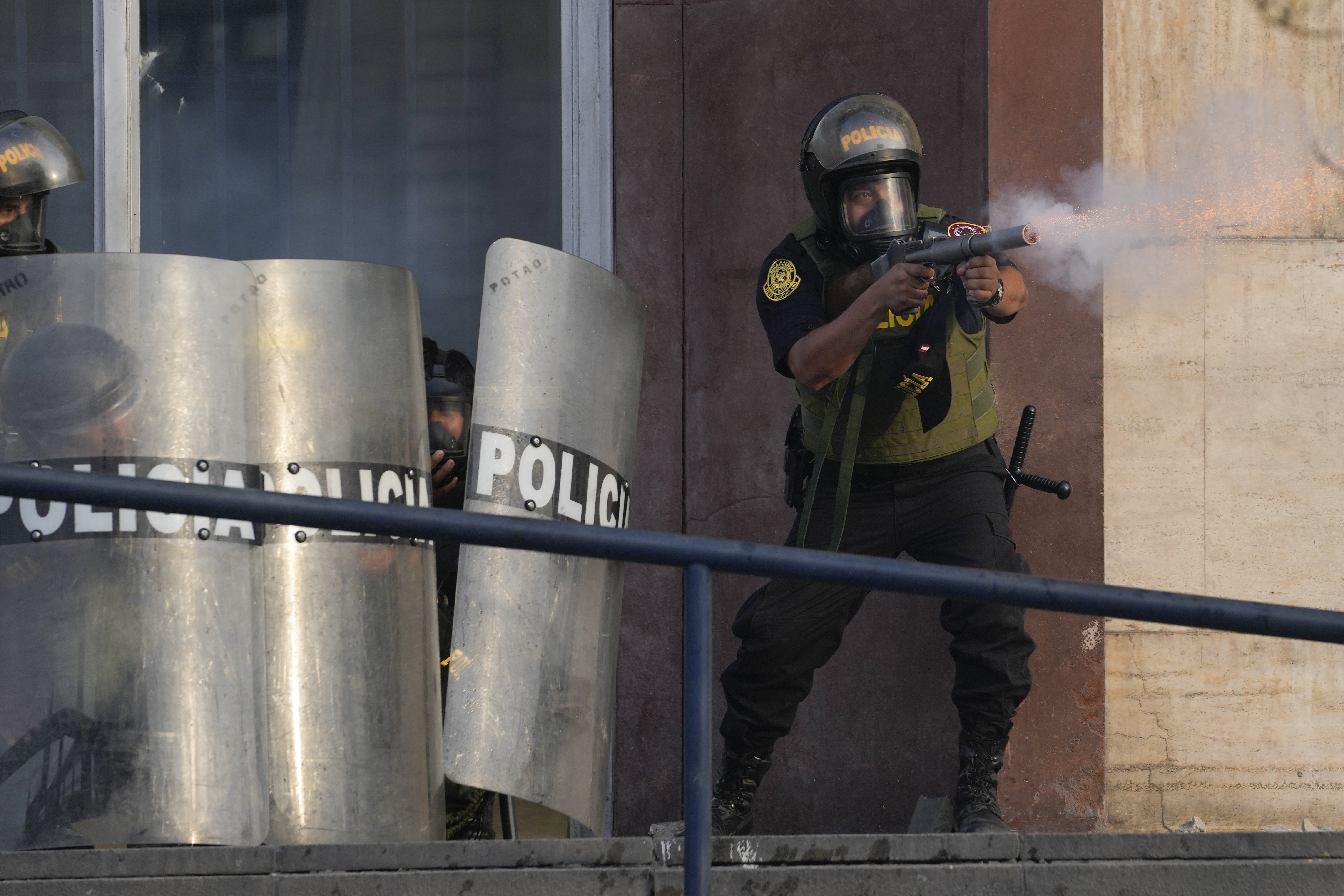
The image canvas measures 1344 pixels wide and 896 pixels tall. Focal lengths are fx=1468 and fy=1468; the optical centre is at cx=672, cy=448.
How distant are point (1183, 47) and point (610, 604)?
8.76 feet

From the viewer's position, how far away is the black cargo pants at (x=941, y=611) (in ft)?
11.0

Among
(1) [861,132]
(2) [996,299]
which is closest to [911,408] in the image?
(2) [996,299]

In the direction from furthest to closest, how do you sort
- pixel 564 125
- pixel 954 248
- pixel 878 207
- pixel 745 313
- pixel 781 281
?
1. pixel 564 125
2. pixel 745 313
3. pixel 781 281
4. pixel 878 207
5. pixel 954 248

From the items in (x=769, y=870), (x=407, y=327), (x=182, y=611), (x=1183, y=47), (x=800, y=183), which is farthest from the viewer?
(x=800, y=183)

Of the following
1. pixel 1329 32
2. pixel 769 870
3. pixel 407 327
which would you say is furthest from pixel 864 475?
pixel 1329 32

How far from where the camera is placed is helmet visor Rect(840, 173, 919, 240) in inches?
139

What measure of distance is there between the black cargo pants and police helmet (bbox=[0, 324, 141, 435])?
1.56 m

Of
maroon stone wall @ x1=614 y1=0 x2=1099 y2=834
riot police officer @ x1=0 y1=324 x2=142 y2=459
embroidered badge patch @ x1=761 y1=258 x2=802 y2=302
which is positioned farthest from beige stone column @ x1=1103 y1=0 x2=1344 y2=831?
riot police officer @ x1=0 y1=324 x2=142 y2=459

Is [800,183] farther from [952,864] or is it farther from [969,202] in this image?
[952,864]

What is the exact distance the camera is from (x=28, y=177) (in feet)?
13.8

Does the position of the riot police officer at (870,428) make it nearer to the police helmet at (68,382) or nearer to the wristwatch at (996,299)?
the wristwatch at (996,299)

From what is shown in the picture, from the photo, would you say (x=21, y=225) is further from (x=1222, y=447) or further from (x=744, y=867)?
(x=1222, y=447)

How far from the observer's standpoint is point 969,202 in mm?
4504

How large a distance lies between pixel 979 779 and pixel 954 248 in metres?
1.20
